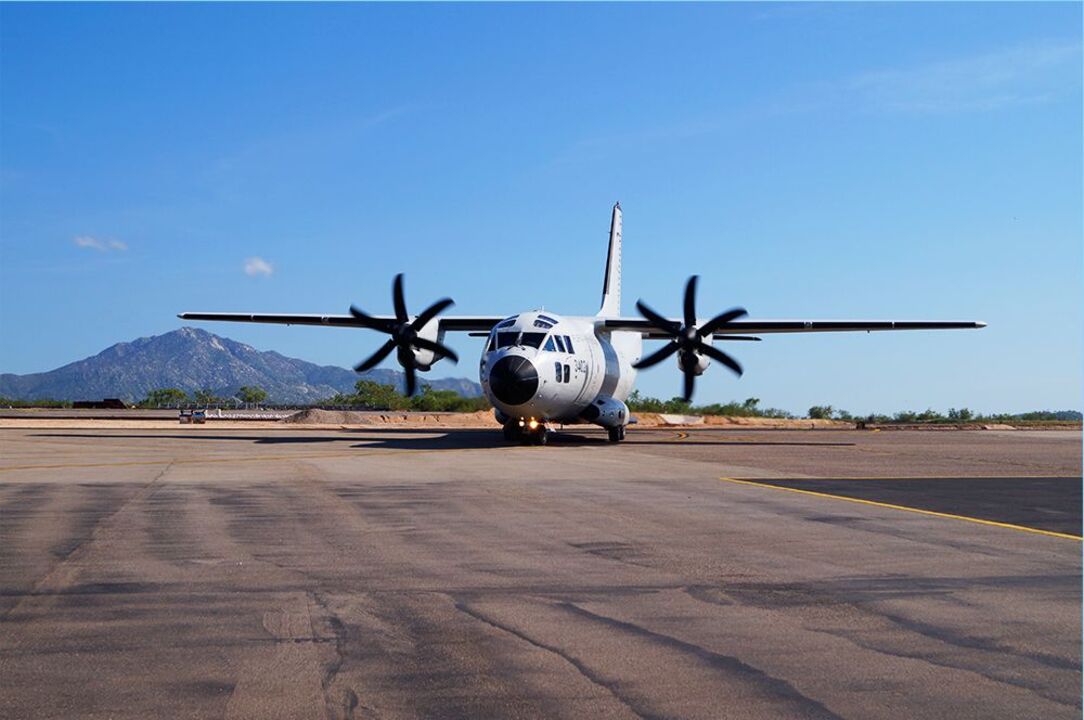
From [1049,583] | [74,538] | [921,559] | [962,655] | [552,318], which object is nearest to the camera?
[962,655]

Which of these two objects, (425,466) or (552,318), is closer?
(425,466)

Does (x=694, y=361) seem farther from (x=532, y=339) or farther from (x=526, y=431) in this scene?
(x=532, y=339)

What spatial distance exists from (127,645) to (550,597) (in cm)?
341

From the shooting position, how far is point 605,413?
128 ft

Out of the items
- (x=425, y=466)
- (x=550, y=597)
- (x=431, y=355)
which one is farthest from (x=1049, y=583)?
(x=431, y=355)

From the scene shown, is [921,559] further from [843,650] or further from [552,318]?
[552,318]

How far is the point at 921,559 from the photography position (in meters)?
11.1

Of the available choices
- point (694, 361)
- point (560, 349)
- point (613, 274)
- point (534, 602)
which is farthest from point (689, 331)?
point (534, 602)

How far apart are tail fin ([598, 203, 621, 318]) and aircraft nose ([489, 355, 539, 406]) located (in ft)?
57.2

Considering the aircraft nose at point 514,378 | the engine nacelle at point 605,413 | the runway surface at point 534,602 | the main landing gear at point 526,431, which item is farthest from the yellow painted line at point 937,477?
the engine nacelle at point 605,413

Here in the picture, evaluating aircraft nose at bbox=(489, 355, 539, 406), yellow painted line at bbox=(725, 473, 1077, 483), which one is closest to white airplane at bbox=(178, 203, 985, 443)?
aircraft nose at bbox=(489, 355, 539, 406)

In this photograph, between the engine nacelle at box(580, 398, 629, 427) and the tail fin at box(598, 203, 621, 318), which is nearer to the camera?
the engine nacelle at box(580, 398, 629, 427)

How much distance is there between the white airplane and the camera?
33281 mm

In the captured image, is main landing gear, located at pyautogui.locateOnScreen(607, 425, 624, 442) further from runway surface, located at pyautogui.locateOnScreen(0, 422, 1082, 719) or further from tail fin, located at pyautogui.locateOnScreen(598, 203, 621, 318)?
runway surface, located at pyautogui.locateOnScreen(0, 422, 1082, 719)
